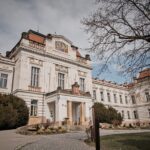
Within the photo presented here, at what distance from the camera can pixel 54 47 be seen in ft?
103

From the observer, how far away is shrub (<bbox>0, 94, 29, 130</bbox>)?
19156mm

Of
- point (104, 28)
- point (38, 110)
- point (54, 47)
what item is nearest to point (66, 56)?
point (54, 47)

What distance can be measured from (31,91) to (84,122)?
8895 millimetres

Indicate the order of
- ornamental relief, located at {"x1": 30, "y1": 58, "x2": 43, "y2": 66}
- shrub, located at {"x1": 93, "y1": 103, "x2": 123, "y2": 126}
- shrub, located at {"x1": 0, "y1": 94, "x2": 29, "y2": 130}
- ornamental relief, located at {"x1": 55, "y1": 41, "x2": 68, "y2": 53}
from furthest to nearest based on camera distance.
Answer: ornamental relief, located at {"x1": 55, "y1": 41, "x2": 68, "y2": 53} < shrub, located at {"x1": 93, "y1": 103, "x2": 123, "y2": 126} < ornamental relief, located at {"x1": 30, "y1": 58, "x2": 43, "y2": 66} < shrub, located at {"x1": 0, "y1": 94, "x2": 29, "y2": 130}

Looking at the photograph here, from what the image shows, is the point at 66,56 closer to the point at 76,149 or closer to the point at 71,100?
the point at 71,100

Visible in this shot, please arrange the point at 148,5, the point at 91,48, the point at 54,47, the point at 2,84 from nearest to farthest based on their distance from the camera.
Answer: the point at 148,5 → the point at 91,48 → the point at 2,84 → the point at 54,47

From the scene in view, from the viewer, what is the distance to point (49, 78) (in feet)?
97.0

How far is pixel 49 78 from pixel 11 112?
10.8m

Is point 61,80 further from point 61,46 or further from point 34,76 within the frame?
point 61,46

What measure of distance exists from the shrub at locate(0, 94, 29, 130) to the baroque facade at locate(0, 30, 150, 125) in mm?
3434

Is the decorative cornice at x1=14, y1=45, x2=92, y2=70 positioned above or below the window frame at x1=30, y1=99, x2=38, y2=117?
above

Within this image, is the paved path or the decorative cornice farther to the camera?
the decorative cornice

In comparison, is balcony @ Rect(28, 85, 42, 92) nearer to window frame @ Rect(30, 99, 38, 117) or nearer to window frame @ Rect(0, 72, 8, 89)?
window frame @ Rect(30, 99, 38, 117)

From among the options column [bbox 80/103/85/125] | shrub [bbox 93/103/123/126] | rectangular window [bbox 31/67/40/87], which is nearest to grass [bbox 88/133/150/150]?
column [bbox 80/103/85/125]
